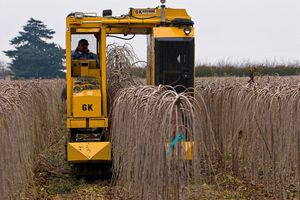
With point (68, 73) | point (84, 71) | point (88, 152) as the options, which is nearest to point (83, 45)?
point (84, 71)

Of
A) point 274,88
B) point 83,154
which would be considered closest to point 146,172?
point 83,154

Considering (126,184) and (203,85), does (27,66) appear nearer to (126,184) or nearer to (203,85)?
(203,85)

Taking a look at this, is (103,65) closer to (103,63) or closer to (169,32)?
(103,63)

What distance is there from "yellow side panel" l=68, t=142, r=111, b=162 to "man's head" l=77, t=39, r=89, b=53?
7.20 ft

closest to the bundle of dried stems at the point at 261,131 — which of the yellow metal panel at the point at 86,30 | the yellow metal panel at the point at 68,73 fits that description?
the yellow metal panel at the point at 86,30

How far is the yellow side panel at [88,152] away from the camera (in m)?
8.93

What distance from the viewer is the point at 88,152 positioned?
8.96 meters

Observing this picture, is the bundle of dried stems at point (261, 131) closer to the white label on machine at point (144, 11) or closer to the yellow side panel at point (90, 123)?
the white label on machine at point (144, 11)

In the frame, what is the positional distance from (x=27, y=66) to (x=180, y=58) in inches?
1863

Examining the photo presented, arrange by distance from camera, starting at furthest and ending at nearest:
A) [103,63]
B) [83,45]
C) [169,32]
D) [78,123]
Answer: [83,45] → [103,63] → [78,123] → [169,32]

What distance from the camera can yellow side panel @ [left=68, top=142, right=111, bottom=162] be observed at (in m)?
8.93

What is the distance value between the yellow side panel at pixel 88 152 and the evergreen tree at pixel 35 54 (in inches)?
1715

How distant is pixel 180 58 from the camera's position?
8.96 metres

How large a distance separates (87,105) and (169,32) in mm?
1933
